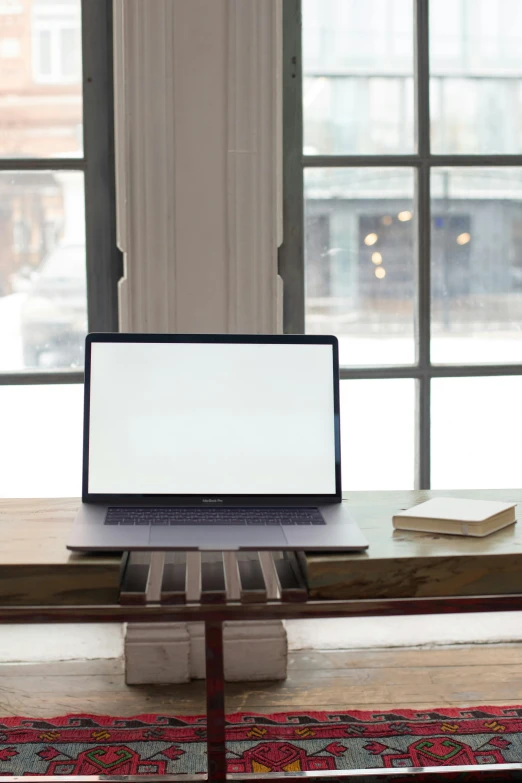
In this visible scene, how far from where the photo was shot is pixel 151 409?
1.52 metres

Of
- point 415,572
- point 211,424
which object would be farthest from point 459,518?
point 211,424

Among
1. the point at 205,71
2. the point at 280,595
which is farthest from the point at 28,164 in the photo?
the point at 280,595

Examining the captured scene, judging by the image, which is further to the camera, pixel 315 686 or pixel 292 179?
pixel 292 179

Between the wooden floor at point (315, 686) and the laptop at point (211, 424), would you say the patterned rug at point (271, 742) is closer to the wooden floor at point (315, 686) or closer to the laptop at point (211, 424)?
the wooden floor at point (315, 686)

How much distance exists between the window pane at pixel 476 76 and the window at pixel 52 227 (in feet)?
3.00

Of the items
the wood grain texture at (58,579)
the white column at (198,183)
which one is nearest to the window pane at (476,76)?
the white column at (198,183)

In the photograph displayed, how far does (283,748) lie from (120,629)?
0.72 meters

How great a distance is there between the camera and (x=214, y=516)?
1.40 meters

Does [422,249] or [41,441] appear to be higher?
[422,249]

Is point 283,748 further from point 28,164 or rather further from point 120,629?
point 28,164

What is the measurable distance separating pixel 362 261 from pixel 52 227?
0.87 metres

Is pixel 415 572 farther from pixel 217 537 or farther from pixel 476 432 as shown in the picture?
pixel 476 432

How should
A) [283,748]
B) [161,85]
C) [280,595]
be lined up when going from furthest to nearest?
[161,85]
[283,748]
[280,595]

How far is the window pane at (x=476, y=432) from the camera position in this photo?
2.46 m
